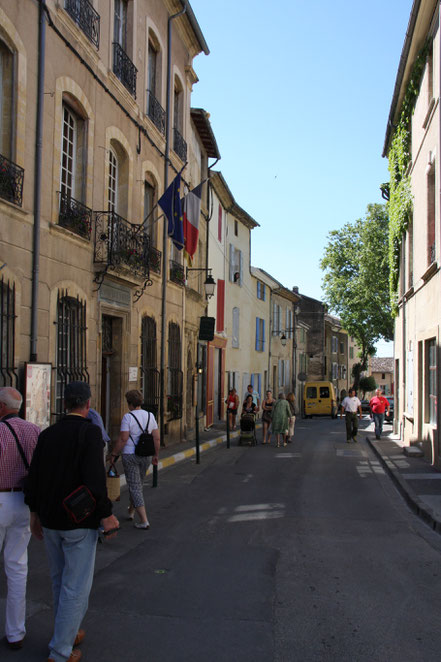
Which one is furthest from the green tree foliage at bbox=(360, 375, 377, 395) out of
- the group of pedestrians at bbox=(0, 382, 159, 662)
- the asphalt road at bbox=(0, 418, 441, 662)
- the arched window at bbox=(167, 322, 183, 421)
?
the group of pedestrians at bbox=(0, 382, 159, 662)

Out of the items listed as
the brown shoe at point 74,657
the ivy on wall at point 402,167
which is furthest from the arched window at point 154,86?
the brown shoe at point 74,657

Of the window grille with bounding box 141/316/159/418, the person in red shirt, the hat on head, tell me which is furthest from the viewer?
the person in red shirt

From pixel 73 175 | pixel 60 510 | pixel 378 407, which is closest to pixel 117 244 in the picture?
pixel 73 175

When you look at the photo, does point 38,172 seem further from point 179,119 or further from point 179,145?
point 179,119

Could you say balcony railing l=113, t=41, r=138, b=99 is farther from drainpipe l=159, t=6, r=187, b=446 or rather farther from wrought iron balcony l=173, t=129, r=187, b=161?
wrought iron balcony l=173, t=129, r=187, b=161

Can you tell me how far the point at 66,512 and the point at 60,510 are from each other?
0.04m

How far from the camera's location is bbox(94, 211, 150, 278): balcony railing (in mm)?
12016

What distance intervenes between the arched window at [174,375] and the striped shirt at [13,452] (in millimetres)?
12756

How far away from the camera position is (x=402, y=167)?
61.6 feet

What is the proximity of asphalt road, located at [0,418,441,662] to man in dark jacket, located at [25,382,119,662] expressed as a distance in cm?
35

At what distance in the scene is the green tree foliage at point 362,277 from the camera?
41.9 m

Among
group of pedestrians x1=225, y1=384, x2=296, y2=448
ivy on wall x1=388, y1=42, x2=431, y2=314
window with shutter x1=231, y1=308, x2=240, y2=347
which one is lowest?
group of pedestrians x1=225, y1=384, x2=296, y2=448

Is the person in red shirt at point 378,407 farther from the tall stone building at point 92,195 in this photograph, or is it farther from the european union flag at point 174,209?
the european union flag at point 174,209

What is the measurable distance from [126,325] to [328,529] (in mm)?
7343
